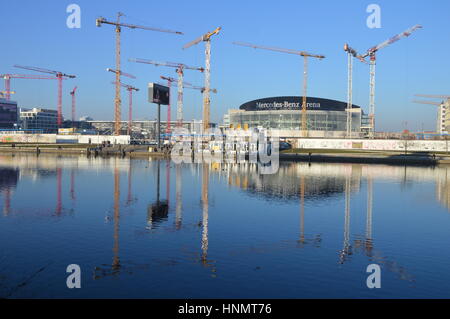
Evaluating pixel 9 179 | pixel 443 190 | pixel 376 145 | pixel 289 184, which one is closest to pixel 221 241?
pixel 289 184

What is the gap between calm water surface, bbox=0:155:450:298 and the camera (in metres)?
18.0

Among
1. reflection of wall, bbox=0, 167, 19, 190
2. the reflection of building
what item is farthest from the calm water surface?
reflection of wall, bbox=0, 167, 19, 190

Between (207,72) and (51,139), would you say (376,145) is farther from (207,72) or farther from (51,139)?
(51,139)

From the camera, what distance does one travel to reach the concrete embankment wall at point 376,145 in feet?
380

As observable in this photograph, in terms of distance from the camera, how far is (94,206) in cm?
3569

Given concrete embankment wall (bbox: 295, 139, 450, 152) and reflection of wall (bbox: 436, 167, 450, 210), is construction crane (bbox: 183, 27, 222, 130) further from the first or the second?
reflection of wall (bbox: 436, 167, 450, 210)

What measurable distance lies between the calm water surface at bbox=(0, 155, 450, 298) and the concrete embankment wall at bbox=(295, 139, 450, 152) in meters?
74.1

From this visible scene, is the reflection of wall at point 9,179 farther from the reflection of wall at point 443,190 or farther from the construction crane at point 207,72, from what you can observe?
the construction crane at point 207,72

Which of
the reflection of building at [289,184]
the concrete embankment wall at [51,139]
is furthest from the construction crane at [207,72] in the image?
the reflection of building at [289,184]

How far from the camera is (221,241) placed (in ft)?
82.6

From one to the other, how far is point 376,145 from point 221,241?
346 ft

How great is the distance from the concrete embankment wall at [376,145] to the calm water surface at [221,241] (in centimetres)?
7410
